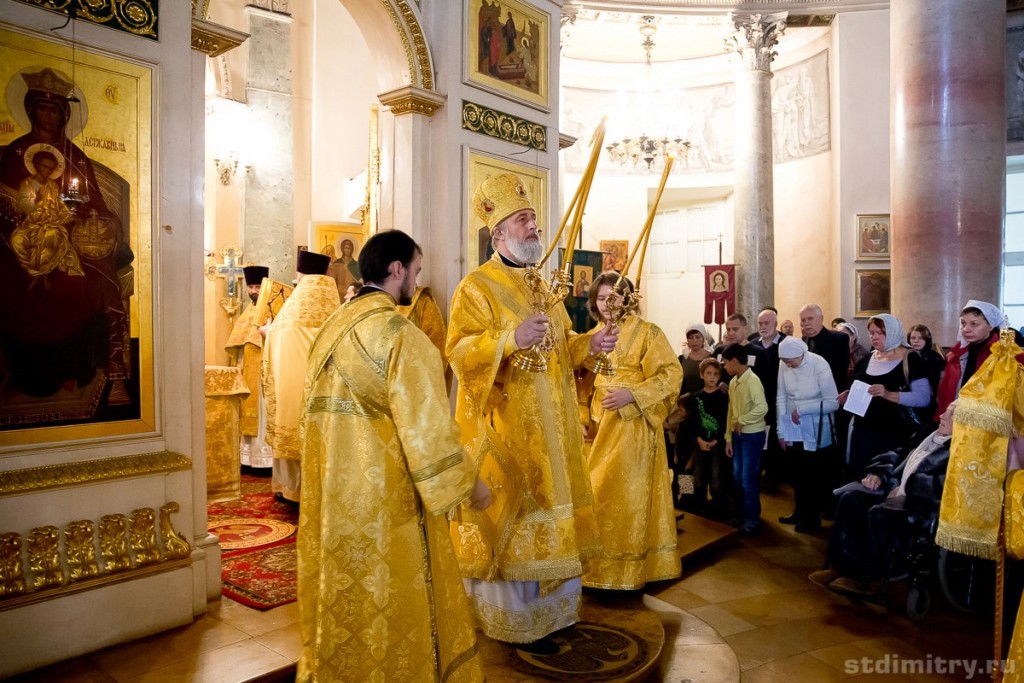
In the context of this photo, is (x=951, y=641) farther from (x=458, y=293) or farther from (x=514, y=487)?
(x=458, y=293)

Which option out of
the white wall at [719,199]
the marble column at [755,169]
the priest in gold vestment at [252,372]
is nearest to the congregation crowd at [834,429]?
the priest in gold vestment at [252,372]

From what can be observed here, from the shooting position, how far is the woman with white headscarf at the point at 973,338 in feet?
15.0

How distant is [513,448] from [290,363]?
3.12 meters

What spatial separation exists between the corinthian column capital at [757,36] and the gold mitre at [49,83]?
35.4 ft

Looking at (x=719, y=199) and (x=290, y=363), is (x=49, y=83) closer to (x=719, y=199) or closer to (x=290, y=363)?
(x=290, y=363)

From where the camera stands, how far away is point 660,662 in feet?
11.9

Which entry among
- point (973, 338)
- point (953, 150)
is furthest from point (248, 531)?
point (953, 150)

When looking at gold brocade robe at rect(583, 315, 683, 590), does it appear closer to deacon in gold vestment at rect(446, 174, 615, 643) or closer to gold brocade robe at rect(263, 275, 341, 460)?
deacon in gold vestment at rect(446, 174, 615, 643)

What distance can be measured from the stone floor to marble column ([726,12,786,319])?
23.7ft

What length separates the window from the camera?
15.1 metres

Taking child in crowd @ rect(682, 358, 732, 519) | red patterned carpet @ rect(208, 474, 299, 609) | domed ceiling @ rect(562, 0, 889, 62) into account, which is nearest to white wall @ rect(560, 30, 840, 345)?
domed ceiling @ rect(562, 0, 889, 62)

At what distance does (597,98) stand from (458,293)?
12472mm

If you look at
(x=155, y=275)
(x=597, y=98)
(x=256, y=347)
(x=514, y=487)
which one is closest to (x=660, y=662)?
(x=514, y=487)

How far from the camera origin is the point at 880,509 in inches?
175
